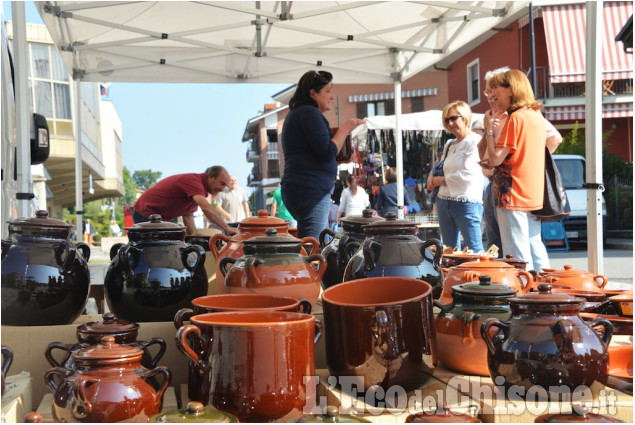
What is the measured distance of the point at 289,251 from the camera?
1626mm

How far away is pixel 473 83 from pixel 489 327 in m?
22.8

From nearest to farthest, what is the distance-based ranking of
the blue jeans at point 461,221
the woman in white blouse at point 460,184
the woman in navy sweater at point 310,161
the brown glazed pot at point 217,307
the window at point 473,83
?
1. the brown glazed pot at point 217,307
2. the woman in navy sweater at point 310,161
3. the blue jeans at point 461,221
4. the woman in white blouse at point 460,184
5. the window at point 473,83

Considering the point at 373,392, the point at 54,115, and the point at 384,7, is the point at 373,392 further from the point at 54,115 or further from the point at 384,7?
the point at 54,115

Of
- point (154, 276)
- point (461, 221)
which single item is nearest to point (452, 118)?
point (461, 221)

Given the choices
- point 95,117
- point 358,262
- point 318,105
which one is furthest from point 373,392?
point 95,117

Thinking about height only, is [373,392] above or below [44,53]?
below

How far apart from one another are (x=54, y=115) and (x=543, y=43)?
1806 cm

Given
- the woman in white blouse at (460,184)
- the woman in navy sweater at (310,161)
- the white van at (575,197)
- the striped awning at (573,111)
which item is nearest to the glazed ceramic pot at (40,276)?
the woman in navy sweater at (310,161)

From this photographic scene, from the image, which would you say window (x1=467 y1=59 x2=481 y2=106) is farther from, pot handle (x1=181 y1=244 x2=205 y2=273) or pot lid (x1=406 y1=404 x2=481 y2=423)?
pot lid (x1=406 y1=404 x2=481 y2=423)

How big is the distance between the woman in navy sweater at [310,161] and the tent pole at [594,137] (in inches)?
47.0

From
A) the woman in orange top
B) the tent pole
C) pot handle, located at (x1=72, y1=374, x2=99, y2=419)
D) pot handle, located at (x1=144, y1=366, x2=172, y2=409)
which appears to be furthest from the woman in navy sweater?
pot handle, located at (x1=72, y1=374, x2=99, y2=419)

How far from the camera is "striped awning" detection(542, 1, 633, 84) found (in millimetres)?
17859

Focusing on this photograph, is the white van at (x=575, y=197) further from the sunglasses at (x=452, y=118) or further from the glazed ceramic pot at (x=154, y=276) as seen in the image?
the glazed ceramic pot at (x=154, y=276)

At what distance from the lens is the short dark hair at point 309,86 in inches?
144
